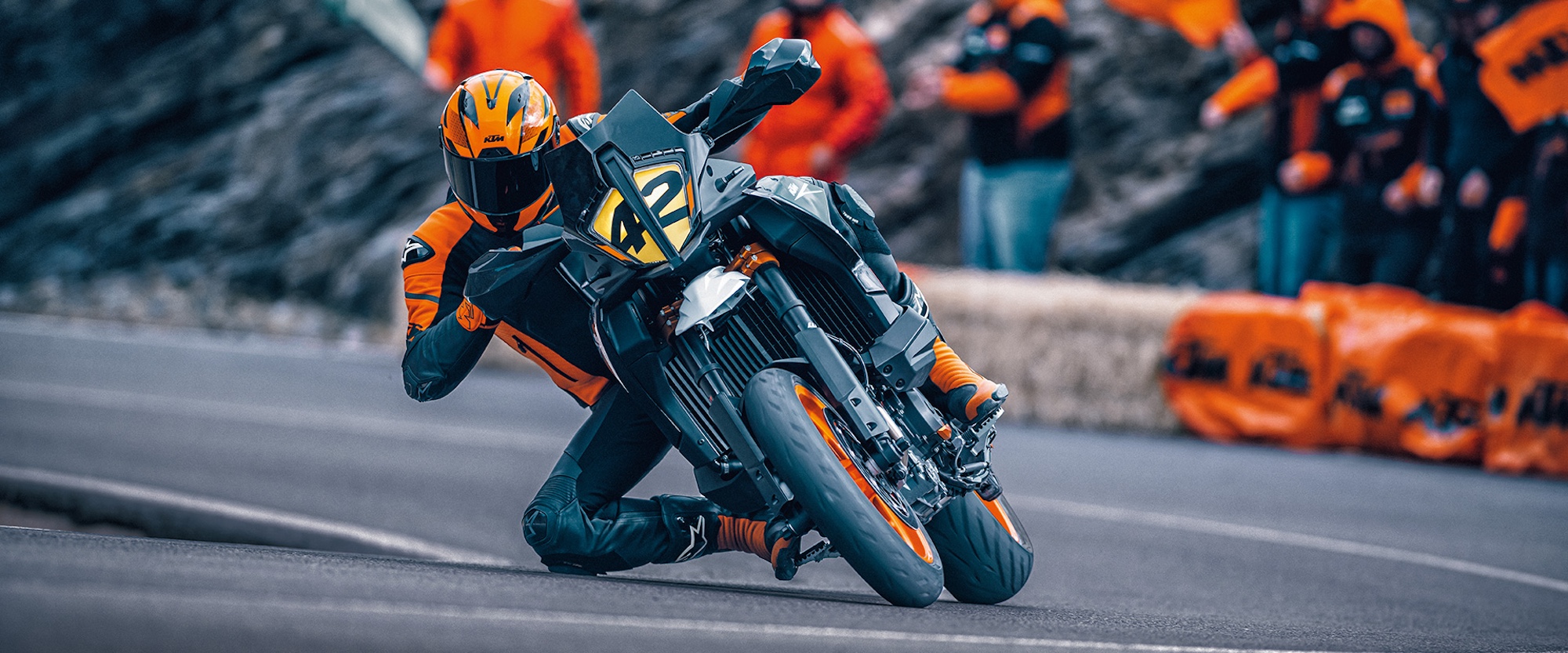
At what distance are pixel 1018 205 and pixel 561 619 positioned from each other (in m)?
8.13

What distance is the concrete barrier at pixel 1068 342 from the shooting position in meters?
8.62

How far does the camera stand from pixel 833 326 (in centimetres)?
350

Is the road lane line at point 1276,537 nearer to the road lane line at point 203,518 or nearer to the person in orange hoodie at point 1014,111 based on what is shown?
the road lane line at point 203,518

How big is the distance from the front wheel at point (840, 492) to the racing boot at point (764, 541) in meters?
0.16

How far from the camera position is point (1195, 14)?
10.6 meters

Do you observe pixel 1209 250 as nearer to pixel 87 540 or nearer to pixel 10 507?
pixel 10 507

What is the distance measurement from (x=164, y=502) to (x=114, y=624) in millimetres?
3317

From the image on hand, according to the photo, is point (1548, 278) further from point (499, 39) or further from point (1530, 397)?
point (499, 39)

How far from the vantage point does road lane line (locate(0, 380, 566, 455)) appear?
7.46 m

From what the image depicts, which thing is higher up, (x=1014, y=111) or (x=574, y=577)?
(x=574, y=577)

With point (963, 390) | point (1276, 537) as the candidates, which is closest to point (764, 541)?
point (963, 390)

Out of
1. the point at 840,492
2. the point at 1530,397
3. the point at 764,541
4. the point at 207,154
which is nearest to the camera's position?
the point at 840,492

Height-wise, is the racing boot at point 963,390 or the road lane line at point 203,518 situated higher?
the racing boot at point 963,390

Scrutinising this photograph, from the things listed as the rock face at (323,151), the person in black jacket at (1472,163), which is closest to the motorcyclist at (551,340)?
the person in black jacket at (1472,163)
